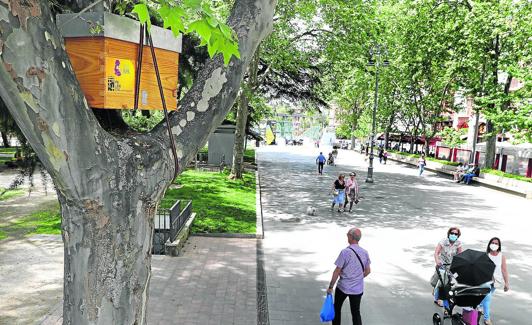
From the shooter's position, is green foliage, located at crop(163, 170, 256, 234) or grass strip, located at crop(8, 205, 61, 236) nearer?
grass strip, located at crop(8, 205, 61, 236)

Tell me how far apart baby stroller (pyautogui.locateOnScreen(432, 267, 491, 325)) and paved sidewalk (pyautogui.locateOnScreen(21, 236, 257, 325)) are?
2.81 meters

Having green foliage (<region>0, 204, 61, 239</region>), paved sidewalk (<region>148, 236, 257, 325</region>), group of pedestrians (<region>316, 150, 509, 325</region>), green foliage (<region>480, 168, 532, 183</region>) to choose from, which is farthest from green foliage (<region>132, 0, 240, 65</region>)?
green foliage (<region>480, 168, 532, 183</region>)

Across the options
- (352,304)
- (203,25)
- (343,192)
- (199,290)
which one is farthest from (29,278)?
(343,192)

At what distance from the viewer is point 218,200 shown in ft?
50.1

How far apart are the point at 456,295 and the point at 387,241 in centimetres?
576

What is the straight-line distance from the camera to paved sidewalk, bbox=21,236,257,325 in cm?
627

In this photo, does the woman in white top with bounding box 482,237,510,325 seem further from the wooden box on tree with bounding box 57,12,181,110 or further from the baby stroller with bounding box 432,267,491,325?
the wooden box on tree with bounding box 57,12,181,110

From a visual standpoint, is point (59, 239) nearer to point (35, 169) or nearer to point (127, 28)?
point (35, 169)

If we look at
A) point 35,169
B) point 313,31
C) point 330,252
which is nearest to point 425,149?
point 313,31

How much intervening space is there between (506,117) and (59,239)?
75.8 ft

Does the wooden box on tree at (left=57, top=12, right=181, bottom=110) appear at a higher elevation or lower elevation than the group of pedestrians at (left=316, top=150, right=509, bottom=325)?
higher

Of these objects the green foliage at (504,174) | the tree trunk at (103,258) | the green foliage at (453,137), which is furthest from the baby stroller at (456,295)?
the green foliage at (453,137)

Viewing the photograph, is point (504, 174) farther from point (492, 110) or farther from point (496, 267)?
point (496, 267)

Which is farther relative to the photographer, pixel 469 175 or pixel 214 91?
pixel 469 175
